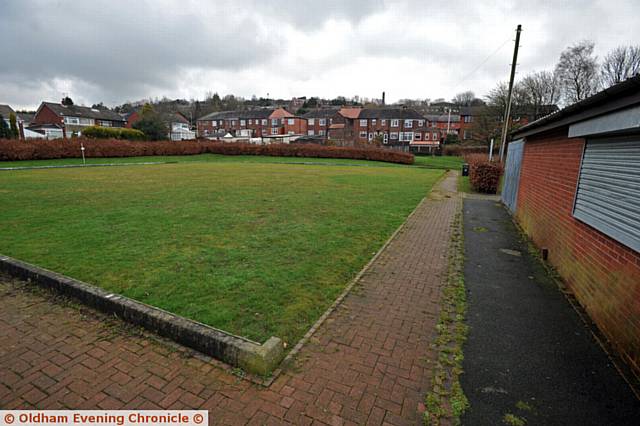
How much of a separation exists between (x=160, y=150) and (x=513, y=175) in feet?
121

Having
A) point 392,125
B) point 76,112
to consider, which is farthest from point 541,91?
point 76,112

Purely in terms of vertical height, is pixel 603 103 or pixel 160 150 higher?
pixel 603 103

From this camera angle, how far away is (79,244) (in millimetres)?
6301

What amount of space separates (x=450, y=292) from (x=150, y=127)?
52484 mm

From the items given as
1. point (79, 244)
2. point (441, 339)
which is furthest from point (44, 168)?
point (441, 339)

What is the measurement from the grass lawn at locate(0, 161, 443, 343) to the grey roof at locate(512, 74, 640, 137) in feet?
12.5

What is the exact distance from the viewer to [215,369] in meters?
3.07

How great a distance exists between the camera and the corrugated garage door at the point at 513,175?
10.4m

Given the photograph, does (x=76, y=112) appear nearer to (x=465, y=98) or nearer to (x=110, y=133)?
(x=110, y=133)

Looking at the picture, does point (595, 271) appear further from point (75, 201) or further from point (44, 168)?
point (44, 168)

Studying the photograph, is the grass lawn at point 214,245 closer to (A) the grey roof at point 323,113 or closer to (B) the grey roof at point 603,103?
(B) the grey roof at point 603,103

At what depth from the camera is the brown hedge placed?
1089 inches

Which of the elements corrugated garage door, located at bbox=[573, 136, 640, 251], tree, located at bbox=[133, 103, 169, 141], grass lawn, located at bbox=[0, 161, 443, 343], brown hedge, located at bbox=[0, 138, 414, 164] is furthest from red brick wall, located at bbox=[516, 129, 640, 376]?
tree, located at bbox=[133, 103, 169, 141]

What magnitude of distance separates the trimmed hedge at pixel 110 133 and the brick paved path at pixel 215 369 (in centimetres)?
4508
